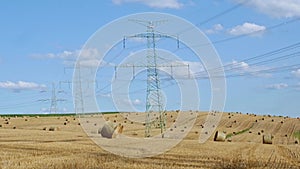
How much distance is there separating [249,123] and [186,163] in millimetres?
53348

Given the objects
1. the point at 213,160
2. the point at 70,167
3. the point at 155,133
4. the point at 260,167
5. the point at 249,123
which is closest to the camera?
the point at 70,167

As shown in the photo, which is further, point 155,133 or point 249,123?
point 249,123

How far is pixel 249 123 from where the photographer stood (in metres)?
71.0

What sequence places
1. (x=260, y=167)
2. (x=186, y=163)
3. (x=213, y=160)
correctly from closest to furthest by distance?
(x=260, y=167)
(x=186, y=163)
(x=213, y=160)

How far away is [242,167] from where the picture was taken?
1738 centimetres

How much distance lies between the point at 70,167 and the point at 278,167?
6.99 m

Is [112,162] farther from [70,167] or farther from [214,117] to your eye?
[214,117]

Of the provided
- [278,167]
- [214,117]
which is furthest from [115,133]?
[214,117]

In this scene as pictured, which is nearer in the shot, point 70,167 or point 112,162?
point 70,167

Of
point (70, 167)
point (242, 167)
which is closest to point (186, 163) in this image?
point (242, 167)

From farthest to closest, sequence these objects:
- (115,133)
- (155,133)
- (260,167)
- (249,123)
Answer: (249,123), (155,133), (115,133), (260,167)

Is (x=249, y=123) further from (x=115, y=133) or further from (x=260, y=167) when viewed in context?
(x=260, y=167)

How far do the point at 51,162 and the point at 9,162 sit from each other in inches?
56.0

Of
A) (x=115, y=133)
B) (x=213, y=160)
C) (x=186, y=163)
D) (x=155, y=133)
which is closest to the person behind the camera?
(x=186, y=163)
